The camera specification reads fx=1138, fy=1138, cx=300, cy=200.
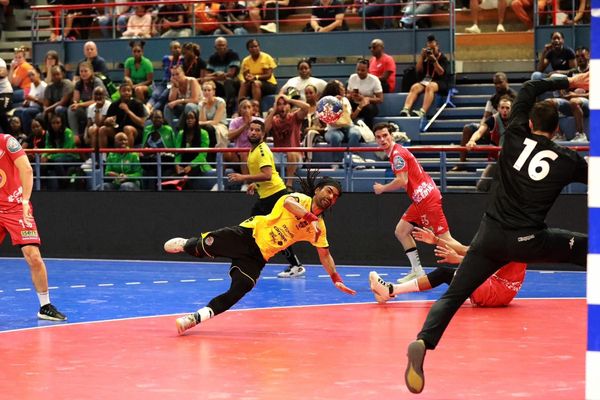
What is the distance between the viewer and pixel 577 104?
56.2 feet

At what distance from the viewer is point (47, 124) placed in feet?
65.6

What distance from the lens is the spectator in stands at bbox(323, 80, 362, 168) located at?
17689mm

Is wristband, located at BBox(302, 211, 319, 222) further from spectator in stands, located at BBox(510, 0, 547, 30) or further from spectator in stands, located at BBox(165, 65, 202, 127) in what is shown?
spectator in stands, located at BBox(510, 0, 547, 30)

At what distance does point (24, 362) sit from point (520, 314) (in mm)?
5012

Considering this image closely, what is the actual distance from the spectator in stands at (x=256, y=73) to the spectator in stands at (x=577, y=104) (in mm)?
5229

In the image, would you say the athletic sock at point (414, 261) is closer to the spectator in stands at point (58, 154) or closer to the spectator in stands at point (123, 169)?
the spectator in stands at point (123, 169)

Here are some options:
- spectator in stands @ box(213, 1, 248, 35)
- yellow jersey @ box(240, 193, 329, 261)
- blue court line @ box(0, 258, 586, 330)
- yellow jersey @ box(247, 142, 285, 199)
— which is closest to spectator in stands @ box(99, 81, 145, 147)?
blue court line @ box(0, 258, 586, 330)

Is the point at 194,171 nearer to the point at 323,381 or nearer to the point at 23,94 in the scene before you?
the point at 23,94

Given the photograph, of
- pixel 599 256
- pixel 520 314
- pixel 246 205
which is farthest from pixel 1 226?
pixel 599 256

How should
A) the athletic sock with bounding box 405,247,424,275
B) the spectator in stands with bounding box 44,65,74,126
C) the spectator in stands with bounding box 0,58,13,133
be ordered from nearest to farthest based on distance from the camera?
the athletic sock with bounding box 405,247,424,275 → the spectator in stands with bounding box 0,58,13,133 → the spectator in stands with bounding box 44,65,74,126

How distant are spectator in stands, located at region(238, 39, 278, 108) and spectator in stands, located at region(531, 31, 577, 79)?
4687mm

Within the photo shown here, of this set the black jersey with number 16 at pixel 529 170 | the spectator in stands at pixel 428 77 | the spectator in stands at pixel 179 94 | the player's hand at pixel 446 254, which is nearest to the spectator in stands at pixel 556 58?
the spectator in stands at pixel 428 77

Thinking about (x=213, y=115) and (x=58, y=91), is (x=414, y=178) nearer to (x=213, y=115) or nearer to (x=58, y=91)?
(x=213, y=115)

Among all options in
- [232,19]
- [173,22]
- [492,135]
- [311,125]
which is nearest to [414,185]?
[492,135]
